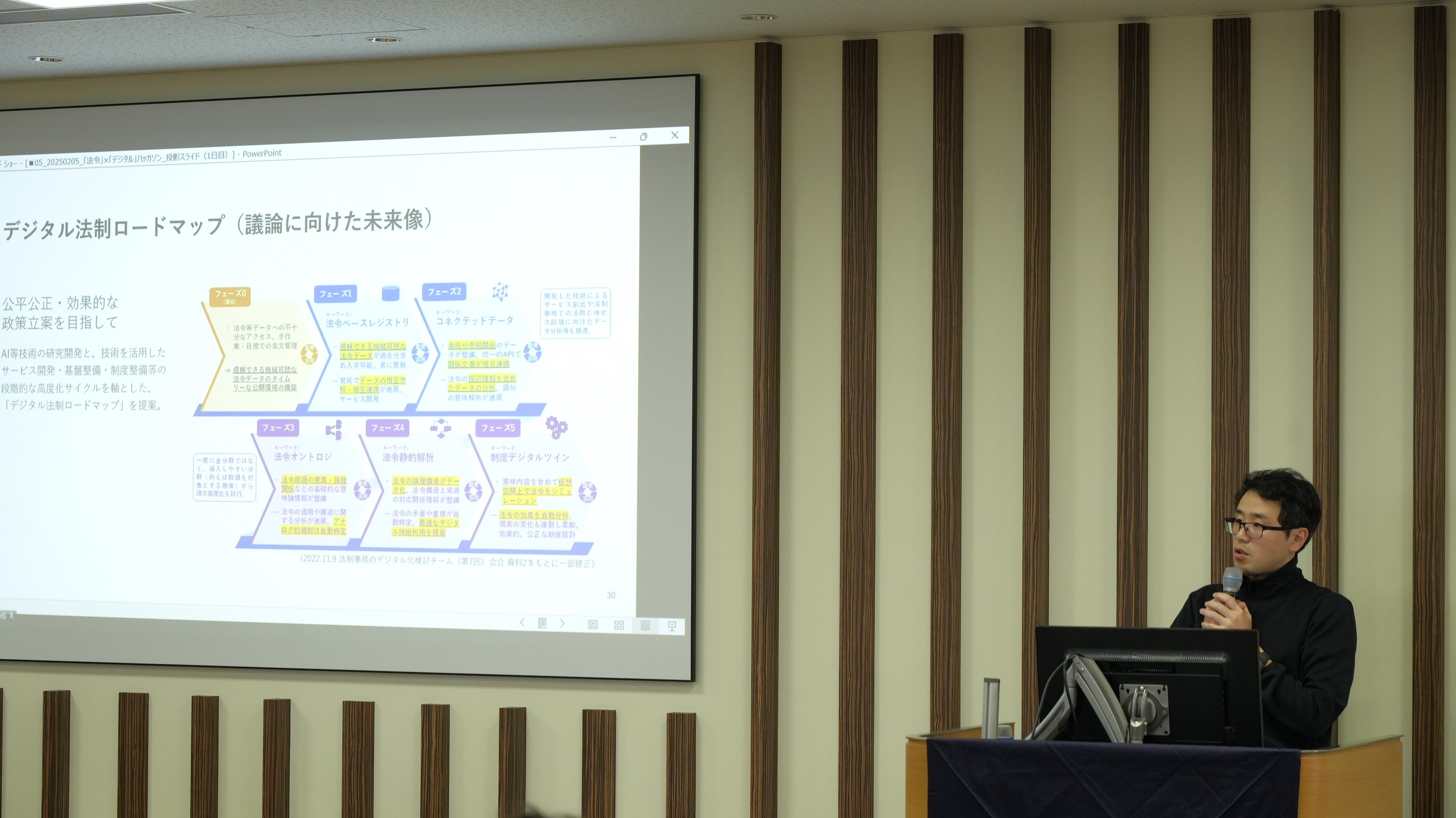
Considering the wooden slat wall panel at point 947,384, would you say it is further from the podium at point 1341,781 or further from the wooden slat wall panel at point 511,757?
the wooden slat wall panel at point 511,757

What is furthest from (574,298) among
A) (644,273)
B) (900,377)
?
(900,377)

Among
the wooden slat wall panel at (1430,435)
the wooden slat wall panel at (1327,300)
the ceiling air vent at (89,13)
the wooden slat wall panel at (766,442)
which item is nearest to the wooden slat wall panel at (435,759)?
the wooden slat wall panel at (766,442)

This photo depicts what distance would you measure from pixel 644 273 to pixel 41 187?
2233mm

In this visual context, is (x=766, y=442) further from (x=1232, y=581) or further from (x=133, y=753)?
(x=133, y=753)

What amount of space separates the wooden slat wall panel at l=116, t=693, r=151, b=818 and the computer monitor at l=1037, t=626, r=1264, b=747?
3.18 m

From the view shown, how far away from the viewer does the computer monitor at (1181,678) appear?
2533mm

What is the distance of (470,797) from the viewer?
164 inches

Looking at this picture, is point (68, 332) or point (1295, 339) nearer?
point (1295, 339)

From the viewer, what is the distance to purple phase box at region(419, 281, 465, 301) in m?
4.18

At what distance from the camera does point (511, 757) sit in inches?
160

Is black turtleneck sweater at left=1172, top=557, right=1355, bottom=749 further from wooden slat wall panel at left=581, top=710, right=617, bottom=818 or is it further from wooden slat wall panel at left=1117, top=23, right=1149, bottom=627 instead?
wooden slat wall panel at left=581, top=710, right=617, bottom=818

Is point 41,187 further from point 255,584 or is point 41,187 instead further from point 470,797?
point 470,797

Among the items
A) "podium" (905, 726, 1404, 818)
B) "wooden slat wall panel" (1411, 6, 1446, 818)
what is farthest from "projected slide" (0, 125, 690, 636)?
"wooden slat wall panel" (1411, 6, 1446, 818)

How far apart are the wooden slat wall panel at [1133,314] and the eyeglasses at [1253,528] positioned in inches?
25.8
